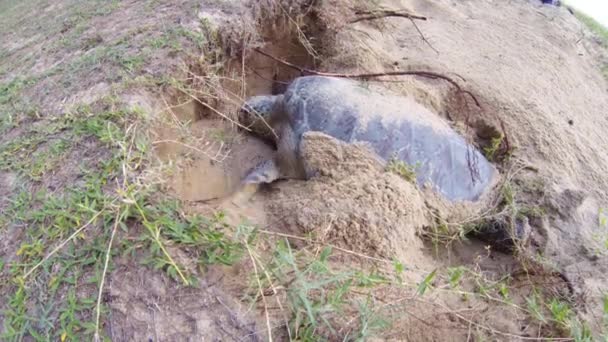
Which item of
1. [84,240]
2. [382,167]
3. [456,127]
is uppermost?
[84,240]

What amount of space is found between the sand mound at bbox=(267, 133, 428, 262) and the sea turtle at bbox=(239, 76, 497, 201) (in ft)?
0.34

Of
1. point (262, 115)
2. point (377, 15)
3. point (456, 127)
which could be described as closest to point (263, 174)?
point (262, 115)

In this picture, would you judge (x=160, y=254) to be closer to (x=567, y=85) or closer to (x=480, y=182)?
(x=480, y=182)

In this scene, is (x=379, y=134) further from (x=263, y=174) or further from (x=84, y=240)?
(x=84, y=240)

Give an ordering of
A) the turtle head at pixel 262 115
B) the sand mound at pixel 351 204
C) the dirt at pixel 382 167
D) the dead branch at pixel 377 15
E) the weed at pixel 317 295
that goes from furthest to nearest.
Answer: the dead branch at pixel 377 15 < the turtle head at pixel 262 115 < the sand mound at pixel 351 204 < the dirt at pixel 382 167 < the weed at pixel 317 295

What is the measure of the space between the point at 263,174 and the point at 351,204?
673 millimetres

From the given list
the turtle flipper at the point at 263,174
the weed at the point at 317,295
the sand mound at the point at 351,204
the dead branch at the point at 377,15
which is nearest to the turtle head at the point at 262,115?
the turtle flipper at the point at 263,174

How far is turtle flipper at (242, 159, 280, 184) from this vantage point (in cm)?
220

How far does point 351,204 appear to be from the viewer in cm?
176

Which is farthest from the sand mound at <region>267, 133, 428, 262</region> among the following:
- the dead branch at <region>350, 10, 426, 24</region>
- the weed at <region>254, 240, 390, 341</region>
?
the dead branch at <region>350, 10, 426, 24</region>

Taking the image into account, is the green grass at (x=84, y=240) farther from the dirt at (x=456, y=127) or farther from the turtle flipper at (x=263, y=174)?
the turtle flipper at (x=263, y=174)

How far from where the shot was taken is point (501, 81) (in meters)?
3.05

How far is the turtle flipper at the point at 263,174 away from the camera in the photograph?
7.22 ft

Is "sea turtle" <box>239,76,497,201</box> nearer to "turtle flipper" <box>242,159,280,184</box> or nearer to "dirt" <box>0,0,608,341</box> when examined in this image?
"turtle flipper" <box>242,159,280,184</box>
